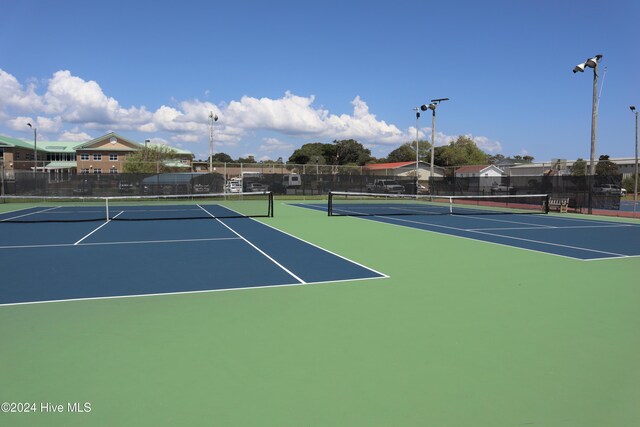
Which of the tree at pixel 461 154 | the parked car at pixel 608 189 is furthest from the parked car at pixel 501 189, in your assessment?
the tree at pixel 461 154

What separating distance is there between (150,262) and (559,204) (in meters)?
23.6

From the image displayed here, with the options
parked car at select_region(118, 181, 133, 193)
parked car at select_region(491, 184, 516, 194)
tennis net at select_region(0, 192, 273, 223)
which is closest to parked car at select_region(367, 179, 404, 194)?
parked car at select_region(491, 184, 516, 194)

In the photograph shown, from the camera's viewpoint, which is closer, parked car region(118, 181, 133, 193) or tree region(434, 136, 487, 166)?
Result: parked car region(118, 181, 133, 193)

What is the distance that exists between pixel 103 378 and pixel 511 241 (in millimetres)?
11365

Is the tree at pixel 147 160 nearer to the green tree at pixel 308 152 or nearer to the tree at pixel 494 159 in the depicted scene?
the green tree at pixel 308 152

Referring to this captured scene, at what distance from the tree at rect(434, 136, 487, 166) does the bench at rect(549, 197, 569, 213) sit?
68.6m

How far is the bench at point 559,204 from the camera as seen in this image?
25297 millimetres

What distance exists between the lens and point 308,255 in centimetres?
1017

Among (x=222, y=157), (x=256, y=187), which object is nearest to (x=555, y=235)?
(x=256, y=187)

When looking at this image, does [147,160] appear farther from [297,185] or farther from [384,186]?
[384,186]

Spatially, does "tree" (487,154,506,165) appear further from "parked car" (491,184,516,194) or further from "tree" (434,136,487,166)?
"parked car" (491,184,516,194)

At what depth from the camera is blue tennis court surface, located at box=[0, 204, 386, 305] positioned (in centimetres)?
702

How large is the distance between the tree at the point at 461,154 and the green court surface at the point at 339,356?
91.0 metres

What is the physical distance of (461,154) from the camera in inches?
3725
